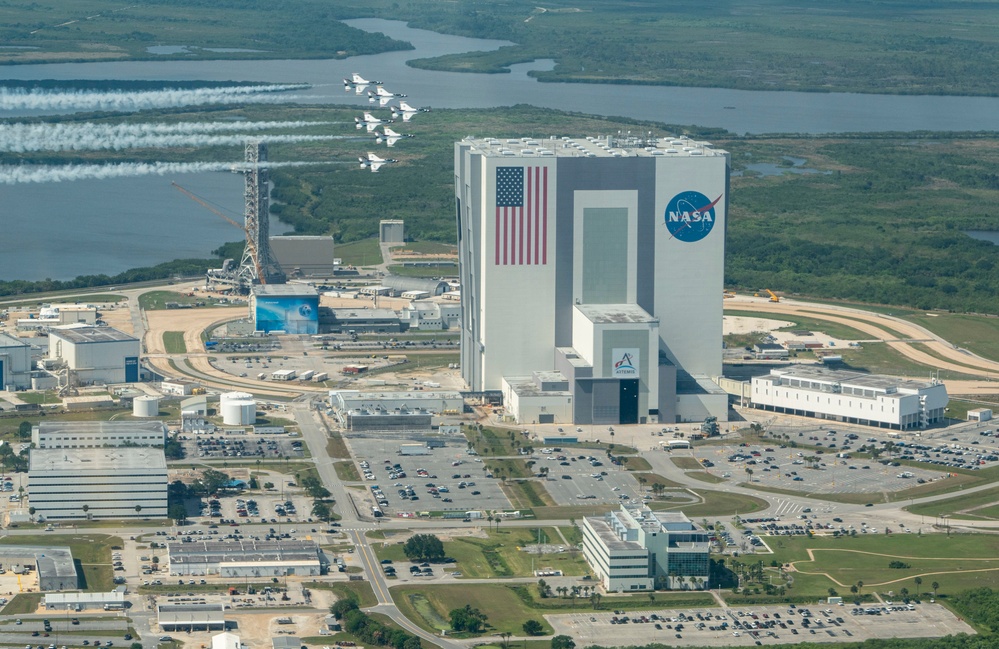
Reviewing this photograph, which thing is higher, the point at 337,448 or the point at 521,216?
the point at 521,216

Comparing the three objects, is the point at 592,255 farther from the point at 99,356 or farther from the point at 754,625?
the point at 754,625

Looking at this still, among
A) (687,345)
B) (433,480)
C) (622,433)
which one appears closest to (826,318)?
(687,345)

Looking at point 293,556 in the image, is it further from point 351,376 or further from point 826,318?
point 826,318

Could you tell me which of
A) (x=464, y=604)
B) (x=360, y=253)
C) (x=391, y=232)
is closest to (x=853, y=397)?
(x=464, y=604)

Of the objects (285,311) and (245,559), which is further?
(285,311)

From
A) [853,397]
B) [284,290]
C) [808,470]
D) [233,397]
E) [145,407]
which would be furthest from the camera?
[284,290]

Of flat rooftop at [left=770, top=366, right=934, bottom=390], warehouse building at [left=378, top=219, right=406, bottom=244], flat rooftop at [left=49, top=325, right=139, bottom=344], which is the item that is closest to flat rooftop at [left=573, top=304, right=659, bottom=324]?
flat rooftop at [left=770, top=366, right=934, bottom=390]

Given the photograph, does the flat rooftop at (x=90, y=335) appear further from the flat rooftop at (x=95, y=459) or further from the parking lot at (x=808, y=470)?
the parking lot at (x=808, y=470)
